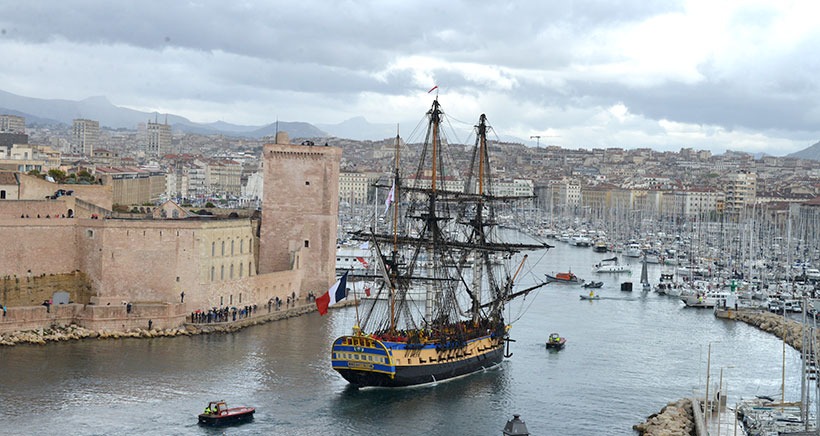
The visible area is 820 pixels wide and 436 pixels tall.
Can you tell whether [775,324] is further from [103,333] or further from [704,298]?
[103,333]

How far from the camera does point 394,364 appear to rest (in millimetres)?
34219

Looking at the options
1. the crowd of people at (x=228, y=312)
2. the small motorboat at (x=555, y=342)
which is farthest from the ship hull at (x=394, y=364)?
the crowd of people at (x=228, y=312)

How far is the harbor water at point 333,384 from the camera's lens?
29828 mm

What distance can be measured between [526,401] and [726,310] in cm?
2444

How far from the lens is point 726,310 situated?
182 feet

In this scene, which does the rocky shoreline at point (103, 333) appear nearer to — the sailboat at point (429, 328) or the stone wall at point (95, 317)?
the stone wall at point (95, 317)

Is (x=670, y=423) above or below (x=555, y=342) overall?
below

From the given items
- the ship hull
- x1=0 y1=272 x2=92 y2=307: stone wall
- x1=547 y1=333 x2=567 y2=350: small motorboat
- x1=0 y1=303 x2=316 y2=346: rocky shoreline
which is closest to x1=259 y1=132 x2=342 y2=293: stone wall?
x1=0 y1=303 x2=316 y2=346: rocky shoreline

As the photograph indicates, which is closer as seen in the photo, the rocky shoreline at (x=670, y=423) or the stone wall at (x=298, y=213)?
the rocky shoreline at (x=670, y=423)

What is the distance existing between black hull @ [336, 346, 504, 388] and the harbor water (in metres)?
0.30

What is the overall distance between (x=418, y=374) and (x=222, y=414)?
7.62 metres

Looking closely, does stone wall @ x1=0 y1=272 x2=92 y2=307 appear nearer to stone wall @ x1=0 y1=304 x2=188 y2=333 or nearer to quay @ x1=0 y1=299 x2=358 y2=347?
stone wall @ x1=0 y1=304 x2=188 y2=333

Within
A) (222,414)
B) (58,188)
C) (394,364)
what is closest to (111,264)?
(58,188)

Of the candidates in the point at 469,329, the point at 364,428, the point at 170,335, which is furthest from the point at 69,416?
the point at 469,329
